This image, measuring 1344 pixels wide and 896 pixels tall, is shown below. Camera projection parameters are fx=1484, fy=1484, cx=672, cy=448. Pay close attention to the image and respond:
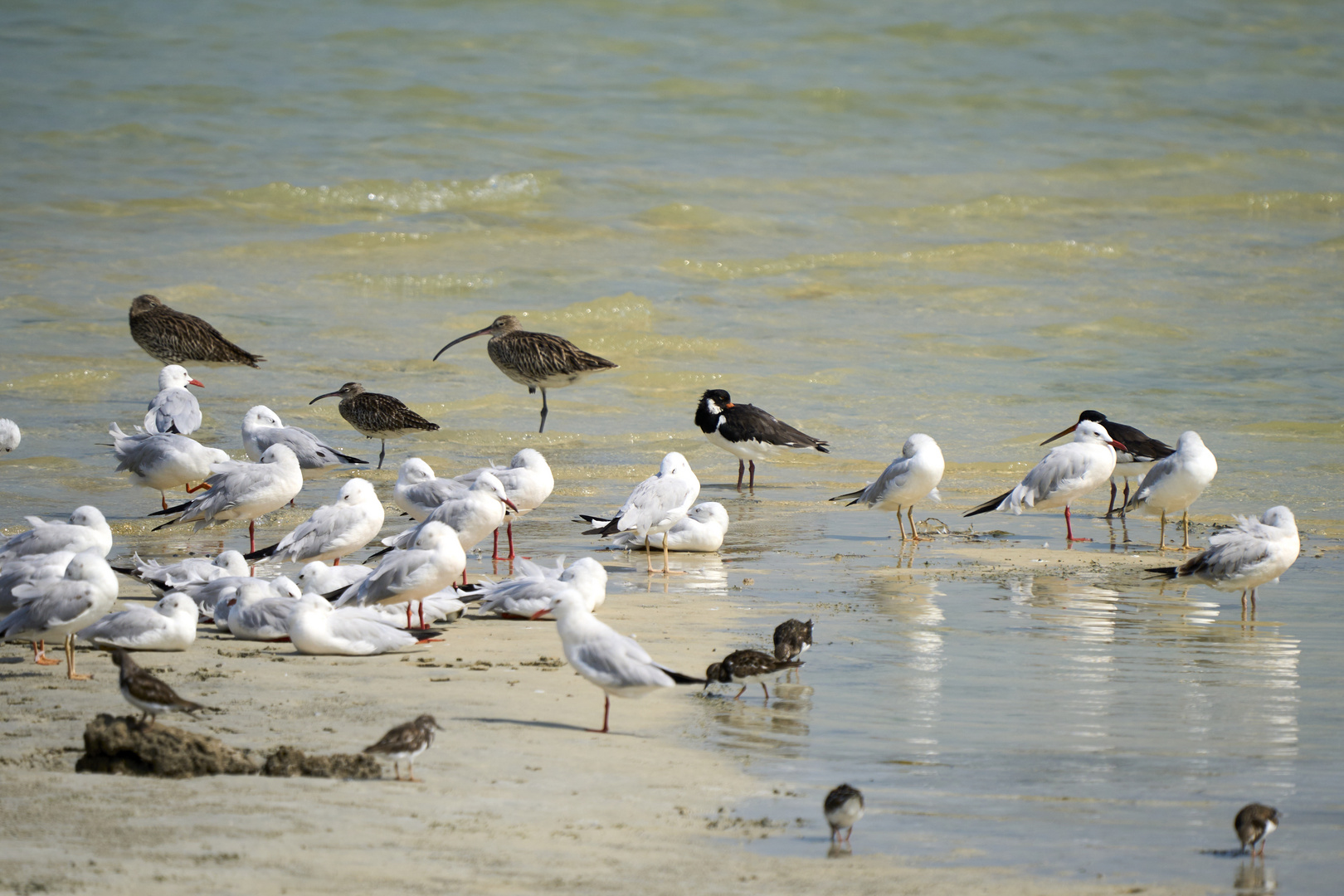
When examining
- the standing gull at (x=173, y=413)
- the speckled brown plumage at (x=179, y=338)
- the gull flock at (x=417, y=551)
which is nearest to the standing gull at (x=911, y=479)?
the gull flock at (x=417, y=551)

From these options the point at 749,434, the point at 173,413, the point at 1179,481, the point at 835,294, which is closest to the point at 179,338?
the point at 173,413

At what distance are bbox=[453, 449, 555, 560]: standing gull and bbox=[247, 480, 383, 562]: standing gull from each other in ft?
3.82

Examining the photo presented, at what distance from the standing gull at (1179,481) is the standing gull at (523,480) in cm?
424

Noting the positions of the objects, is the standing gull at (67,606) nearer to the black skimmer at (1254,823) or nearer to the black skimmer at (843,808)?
the black skimmer at (843,808)

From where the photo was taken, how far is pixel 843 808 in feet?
14.6

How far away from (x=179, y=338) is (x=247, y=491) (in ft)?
25.2

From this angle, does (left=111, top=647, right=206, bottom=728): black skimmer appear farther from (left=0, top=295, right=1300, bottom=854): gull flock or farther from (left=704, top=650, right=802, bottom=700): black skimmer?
(left=704, top=650, right=802, bottom=700): black skimmer

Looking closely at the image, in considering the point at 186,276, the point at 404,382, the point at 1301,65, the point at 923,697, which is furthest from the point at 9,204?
the point at 1301,65

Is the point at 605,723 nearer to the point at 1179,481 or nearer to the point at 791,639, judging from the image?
the point at 791,639

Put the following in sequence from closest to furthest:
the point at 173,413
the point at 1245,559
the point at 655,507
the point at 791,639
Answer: the point at 791,639 < the point at 1245,559 < the point at 655,507 < the point at 173,413

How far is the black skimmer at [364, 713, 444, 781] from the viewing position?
4898mm

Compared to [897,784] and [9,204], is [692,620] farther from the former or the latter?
[9,204]

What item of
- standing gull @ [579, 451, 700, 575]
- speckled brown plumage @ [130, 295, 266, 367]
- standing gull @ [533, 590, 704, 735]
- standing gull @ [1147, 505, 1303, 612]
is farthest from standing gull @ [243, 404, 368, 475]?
standing gull @ [1147, 505, 1303, 612]

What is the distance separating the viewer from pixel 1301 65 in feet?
118
